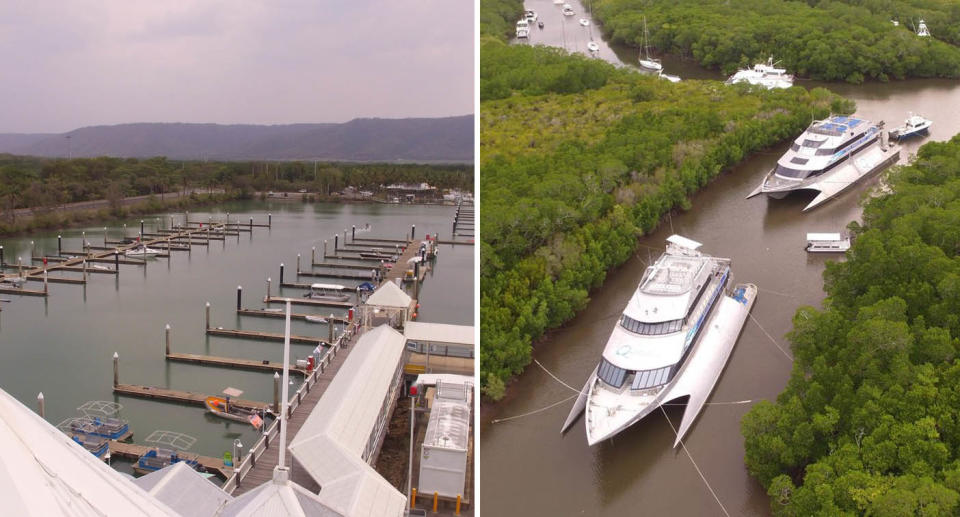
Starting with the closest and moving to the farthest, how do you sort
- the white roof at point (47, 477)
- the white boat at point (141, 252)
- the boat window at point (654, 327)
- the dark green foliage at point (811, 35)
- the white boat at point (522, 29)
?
the white roof at point (47, 477) < the boat window at point (654, 327) < the white boat at point (141, 252) < the dark green foliage at point (811, 35) < the white boat at point (522, 29)

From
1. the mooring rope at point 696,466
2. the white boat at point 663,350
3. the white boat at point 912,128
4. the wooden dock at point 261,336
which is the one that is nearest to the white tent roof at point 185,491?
the white boat at point 663,350

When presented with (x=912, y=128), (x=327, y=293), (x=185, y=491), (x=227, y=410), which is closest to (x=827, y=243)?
(x=912, y=128)

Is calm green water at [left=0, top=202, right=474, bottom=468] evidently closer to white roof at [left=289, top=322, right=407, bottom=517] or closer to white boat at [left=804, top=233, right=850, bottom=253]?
white roof at [left=289, top=322, right=407, bottom=517]

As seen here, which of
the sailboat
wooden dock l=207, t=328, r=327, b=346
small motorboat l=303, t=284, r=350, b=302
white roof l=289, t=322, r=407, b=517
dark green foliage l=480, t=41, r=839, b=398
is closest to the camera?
white roof l=289, t=322, r=407, b=517

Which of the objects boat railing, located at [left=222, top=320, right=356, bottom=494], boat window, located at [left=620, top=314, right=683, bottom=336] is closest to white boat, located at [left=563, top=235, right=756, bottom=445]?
boat window, located at [left=620, top=314, right=683, bottom=336]

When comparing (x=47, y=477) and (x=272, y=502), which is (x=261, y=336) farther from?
(x=47, y=477)

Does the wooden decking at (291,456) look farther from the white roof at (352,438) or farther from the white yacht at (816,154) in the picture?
the white yacht at (816,154)
